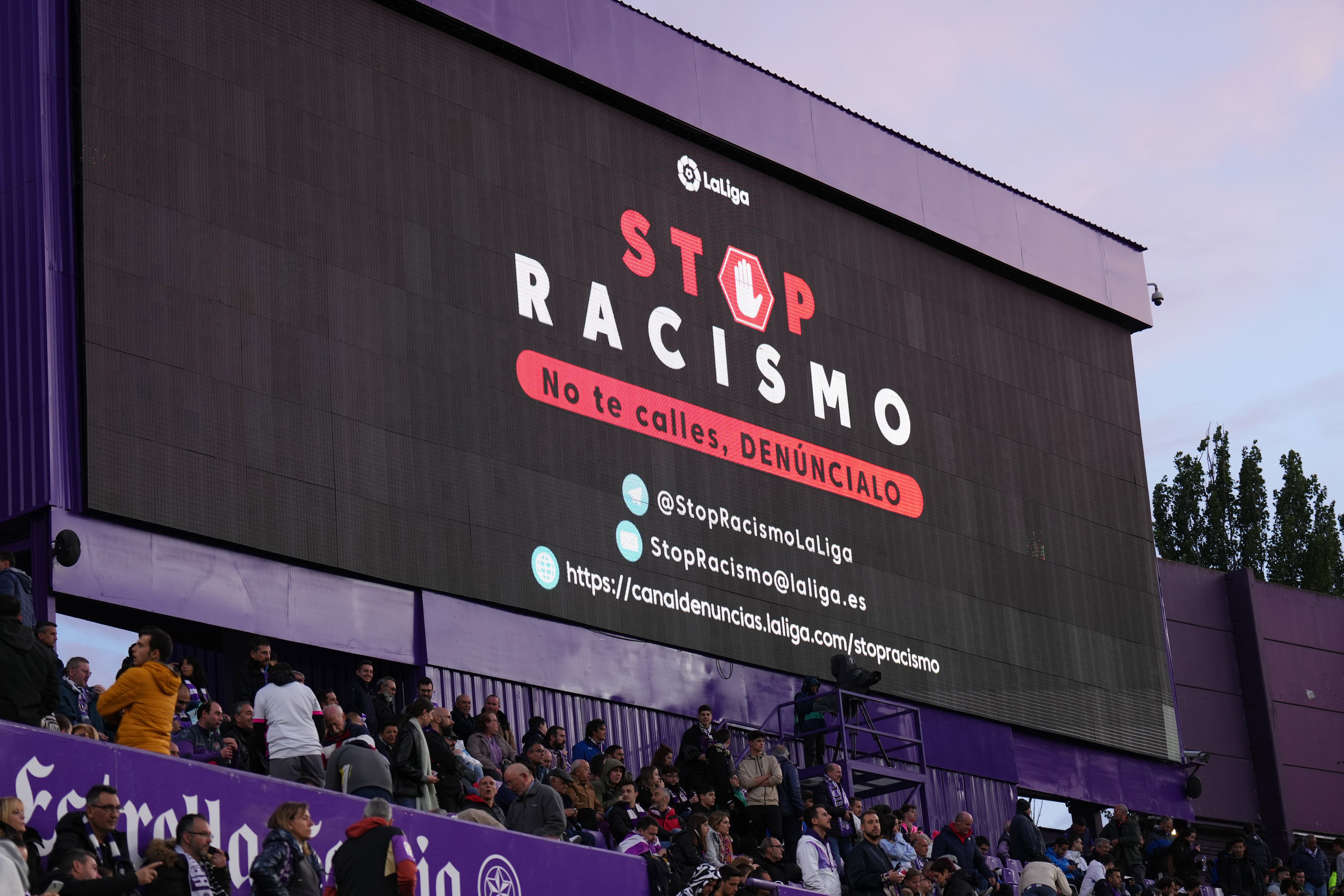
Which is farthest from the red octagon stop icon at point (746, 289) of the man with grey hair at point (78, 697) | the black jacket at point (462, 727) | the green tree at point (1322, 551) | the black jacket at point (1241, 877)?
the green tree at point (1322, 551)

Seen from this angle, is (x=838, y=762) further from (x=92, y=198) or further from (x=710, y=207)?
(x=92, y=198)

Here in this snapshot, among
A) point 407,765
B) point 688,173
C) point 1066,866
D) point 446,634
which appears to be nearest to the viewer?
point 407,765

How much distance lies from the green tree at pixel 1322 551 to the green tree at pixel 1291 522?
0.07 metres

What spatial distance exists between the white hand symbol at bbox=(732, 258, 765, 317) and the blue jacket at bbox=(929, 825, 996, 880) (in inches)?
206

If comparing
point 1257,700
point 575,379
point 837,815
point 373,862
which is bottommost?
point 373,862

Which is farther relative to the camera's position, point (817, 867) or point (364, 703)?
point (817, 867)

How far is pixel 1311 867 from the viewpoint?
71.1 feet

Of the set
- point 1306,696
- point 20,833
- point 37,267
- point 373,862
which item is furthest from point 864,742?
point 20,833

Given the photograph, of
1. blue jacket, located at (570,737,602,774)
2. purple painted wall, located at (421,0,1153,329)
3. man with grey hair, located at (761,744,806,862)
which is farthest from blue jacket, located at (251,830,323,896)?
purple painted wall, located at (421,0,1153,329)

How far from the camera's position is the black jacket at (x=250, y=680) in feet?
Result: 45.0

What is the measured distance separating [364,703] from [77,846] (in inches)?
184

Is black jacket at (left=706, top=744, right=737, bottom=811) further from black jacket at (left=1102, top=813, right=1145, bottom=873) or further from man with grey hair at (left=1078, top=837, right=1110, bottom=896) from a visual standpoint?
black jacket at (left=1102, top=813, right=1145, bottom=873)

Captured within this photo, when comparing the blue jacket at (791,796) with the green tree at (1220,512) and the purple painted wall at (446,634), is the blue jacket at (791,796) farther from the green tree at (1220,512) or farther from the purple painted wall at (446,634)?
the green tree at (1220,512)

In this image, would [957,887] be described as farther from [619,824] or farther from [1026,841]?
[1026,841]
